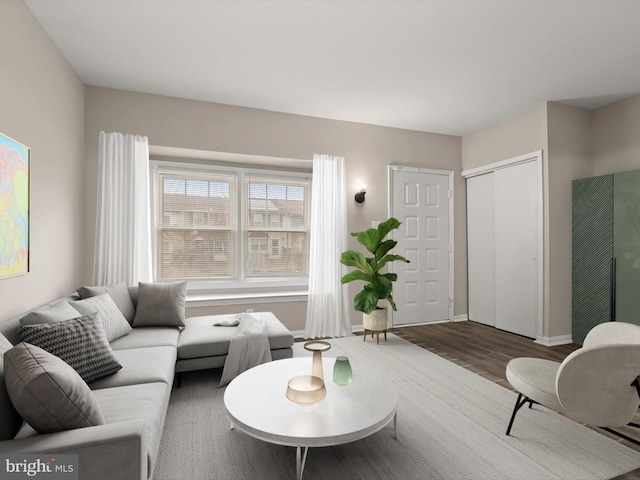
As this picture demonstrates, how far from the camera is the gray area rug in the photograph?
1.83m

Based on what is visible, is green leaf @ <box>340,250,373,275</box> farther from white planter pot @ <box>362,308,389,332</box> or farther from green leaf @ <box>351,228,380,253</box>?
white planter pot @ <box>362,308,389,332</box>

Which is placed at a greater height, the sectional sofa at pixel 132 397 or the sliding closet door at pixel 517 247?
the sliding closet door at pixel 517 247

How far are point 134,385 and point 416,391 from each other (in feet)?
6.77

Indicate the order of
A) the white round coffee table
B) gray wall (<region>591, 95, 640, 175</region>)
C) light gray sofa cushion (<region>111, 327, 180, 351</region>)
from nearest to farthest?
1. the white round coffee table
2. light gray sofa cushion (<region>111, 327, 180, 351</region>)
3. gray wall (<region>591, 95, 640, 175</region>)

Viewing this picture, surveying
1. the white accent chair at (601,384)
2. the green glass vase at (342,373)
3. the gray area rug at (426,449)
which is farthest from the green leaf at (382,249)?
the white accent chair at (601,384)

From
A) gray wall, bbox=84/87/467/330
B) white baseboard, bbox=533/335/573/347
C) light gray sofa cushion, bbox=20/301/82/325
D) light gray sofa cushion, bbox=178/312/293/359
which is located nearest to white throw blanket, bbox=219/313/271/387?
light gray sofa cushion, bbox=178/312/293/359

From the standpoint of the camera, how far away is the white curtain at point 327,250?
4.47 meters

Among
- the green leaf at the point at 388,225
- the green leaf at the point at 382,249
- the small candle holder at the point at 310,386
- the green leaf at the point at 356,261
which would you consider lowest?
the small candle holder at the point at 310,386

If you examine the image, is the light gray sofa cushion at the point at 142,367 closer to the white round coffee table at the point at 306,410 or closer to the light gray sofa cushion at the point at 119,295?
the white round coffee table at the point at 306,410

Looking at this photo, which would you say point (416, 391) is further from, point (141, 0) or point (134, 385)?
point (141, 0)

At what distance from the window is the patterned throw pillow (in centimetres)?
222

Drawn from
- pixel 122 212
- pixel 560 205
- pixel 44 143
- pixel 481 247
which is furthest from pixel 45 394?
pixel 481 247

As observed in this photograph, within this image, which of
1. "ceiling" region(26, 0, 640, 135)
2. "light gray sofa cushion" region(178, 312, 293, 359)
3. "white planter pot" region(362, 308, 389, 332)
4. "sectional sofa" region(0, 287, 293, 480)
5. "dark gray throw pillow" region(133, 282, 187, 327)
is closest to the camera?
"sectional sofa" region(0, 287, 293, 480)

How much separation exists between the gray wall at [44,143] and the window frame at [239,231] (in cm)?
77
